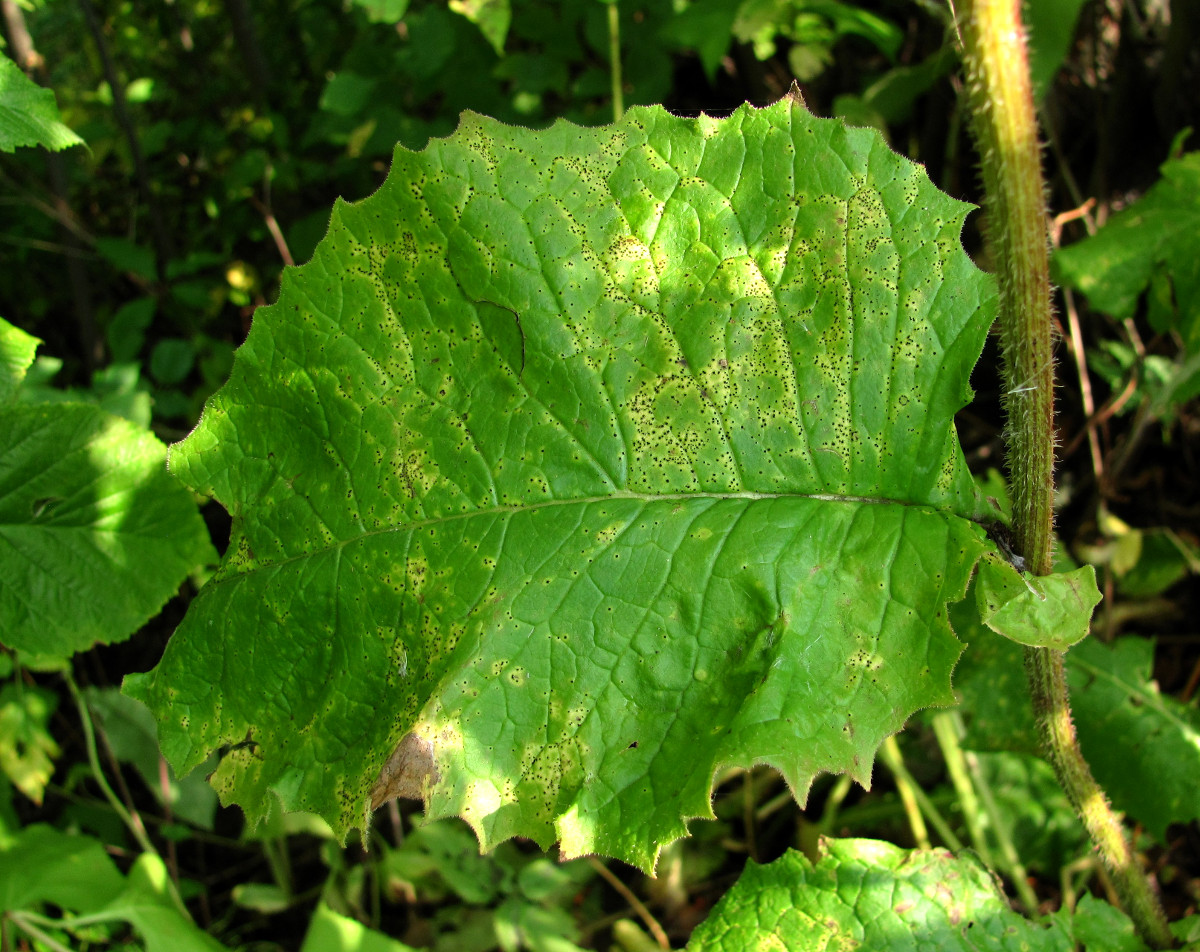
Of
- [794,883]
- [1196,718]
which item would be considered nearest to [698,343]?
[794,883]

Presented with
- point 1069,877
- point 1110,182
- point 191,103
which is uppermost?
point 191,103

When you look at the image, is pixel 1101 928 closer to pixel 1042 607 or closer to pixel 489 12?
pixel 1042 607

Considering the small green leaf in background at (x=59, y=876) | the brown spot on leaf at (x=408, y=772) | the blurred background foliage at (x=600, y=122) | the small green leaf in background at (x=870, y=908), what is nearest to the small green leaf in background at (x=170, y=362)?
the blurred background foliage at (x=600, y=122)

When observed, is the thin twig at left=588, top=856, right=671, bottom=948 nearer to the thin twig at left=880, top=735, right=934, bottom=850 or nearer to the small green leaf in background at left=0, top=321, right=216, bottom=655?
the thin twig at left=880, top=735, right=934, bottom=850

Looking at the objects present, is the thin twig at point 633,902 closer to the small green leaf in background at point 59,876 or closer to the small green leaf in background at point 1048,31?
the small green leaf in background at point 59,876

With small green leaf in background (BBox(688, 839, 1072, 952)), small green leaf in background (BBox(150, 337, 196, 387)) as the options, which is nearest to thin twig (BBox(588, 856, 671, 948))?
small green leaf in background (BBox(688, 839, 1072, 952))

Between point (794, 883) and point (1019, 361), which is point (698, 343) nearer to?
point (1019, 361)

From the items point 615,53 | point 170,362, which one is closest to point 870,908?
point 615,53
